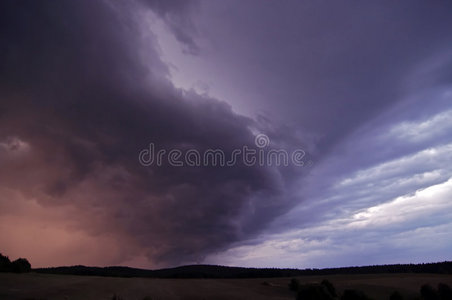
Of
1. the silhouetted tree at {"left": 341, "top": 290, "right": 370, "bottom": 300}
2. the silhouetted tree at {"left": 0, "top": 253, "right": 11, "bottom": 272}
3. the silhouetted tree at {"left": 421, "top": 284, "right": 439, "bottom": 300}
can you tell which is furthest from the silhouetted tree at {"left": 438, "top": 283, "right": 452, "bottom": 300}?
the silhouetted tree at {"left": 0, "top": 253, "right": 11, "bottom": 272}

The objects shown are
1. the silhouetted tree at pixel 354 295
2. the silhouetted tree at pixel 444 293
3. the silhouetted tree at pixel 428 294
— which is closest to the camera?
the silhouetted tree at pixel 354 295

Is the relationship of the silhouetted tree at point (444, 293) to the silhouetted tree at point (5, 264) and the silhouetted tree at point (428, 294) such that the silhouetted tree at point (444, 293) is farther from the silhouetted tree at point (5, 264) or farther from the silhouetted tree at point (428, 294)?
the silhouetted tree at point (5, 264)

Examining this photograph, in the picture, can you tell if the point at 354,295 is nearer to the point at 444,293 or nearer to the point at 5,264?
the point at 444,293

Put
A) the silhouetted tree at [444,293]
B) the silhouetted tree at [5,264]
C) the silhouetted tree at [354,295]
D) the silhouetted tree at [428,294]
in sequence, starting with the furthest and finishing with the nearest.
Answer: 1. the silhouetted tree at [5,264]
2. the silhouetted tree at [428,294]
3. the silhouetted tree at [444,293]
4. the silhouetted tree at [354,295]

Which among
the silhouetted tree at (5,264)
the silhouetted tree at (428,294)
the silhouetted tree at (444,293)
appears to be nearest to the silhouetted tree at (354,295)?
the silhouetted tree at (428,294)

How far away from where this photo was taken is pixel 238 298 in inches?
2015

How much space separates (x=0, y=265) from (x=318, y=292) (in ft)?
238

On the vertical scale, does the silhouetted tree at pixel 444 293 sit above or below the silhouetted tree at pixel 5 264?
below

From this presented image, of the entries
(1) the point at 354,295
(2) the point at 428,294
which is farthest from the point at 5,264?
(2) the point at 428,294

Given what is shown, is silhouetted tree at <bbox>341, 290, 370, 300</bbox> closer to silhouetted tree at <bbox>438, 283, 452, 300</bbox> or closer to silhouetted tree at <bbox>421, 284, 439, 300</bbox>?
silhouetted tree at <bbox>421, 284, 439, 300</bbox>

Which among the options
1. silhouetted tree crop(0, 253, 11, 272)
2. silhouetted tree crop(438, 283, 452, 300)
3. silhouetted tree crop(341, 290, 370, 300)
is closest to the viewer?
silhouetted tree crop(341, 290, 370, 300)

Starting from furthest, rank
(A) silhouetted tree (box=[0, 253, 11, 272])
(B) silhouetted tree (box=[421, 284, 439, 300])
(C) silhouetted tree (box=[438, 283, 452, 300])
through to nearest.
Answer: (A) silhouetted tree (box=[0, 253, 11, 272])
(B) silhouetted tree (box=[421, 284, 439, 300])
(C) silhouetted tree (box=[438, 283, 452, 300])

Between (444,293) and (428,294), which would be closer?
(444,293)

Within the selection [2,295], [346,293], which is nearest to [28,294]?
[2,295]
